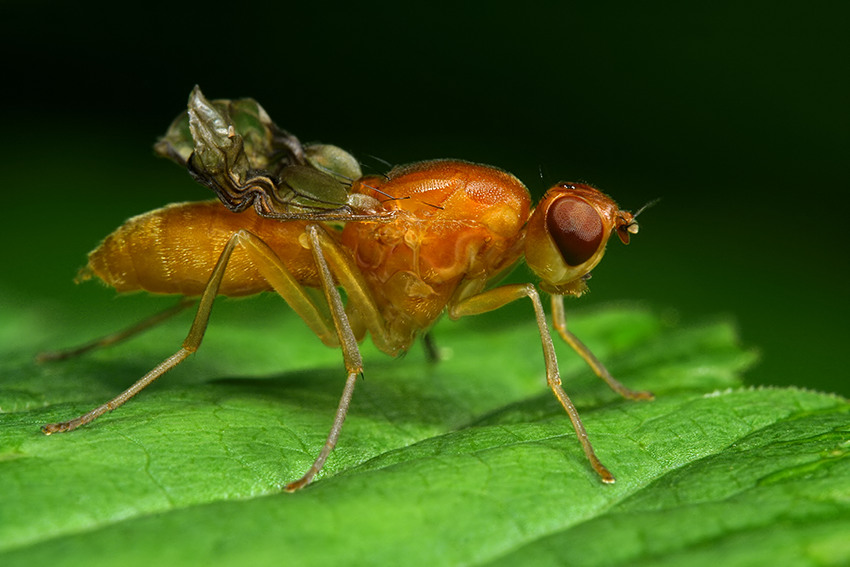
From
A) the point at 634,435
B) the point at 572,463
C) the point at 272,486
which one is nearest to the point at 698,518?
the point at 572,463

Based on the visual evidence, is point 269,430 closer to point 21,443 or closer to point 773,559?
point 21,443

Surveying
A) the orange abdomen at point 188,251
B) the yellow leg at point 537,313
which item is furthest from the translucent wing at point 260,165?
the yellow leg at point 537,313

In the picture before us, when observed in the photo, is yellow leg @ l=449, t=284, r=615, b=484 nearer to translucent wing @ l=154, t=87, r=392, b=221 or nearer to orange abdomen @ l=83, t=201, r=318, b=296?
translucent wing @ l=154, t=87, r=392, b=221

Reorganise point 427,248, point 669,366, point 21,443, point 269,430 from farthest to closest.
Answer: point 669,366 → point 427,248 → point 269,430 → point 21,443

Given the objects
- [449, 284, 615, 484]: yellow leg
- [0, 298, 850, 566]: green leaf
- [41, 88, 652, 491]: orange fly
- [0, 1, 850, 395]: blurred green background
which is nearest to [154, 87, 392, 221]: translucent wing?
[41, 88, 652, 491]: orange fly

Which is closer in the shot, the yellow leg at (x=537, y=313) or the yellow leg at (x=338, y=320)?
the yellow leg at (x=537, y=313)

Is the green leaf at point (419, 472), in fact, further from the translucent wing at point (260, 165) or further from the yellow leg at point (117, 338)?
the translucent wing at point (260, 165)

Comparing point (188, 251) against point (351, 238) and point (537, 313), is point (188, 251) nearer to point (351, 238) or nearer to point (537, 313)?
point (351, 238)
